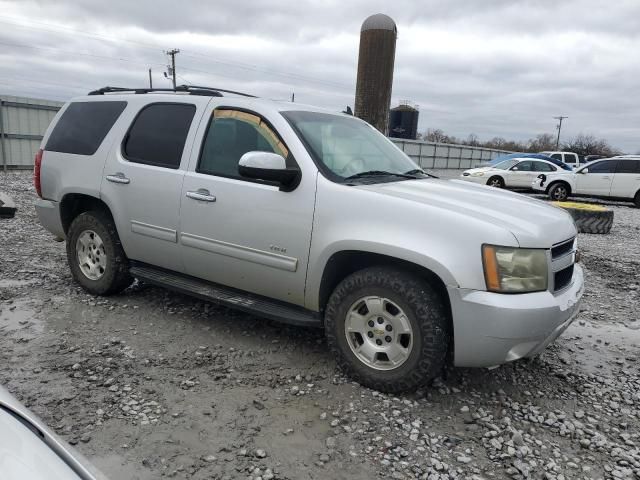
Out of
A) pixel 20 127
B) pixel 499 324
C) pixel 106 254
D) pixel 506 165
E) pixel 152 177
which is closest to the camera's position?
pixel 499 324

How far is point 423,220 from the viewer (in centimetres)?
296

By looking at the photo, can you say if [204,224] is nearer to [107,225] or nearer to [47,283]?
[107,225]

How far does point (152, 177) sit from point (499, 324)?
2849 millimetres

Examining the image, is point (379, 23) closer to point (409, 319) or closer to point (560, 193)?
point (409, 319)

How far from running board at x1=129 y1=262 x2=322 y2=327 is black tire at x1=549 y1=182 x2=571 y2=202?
669 inches

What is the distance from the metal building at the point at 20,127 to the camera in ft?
48.3

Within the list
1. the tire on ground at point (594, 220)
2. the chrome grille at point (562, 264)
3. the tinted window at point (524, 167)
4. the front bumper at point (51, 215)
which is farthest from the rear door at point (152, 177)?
the tinted window at point (524, 167)

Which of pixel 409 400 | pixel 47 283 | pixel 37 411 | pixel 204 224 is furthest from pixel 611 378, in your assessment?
pixel 47 283

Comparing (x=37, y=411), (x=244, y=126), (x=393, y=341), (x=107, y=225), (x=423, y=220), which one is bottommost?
(x=37, y=411)

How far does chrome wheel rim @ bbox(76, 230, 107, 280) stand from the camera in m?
4.60

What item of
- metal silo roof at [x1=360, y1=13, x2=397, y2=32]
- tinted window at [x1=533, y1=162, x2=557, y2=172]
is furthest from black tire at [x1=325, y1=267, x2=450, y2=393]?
tinted window at [x1=533, y1=162, x2=557, y2=172]

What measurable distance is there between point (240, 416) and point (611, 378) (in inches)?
105

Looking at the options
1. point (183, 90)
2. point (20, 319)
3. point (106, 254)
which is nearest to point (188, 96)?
point (183, 90)

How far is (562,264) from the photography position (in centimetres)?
315
